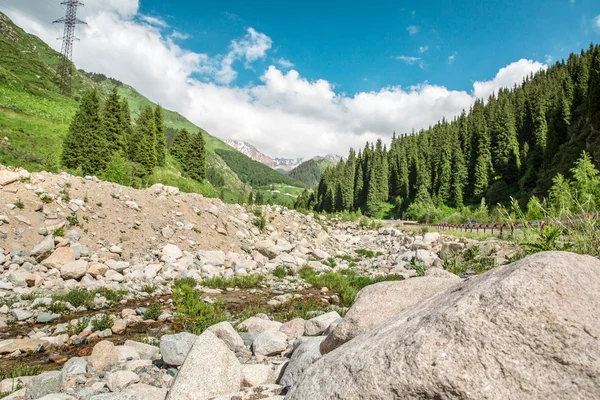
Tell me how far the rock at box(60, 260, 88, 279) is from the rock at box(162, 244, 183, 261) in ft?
11.8

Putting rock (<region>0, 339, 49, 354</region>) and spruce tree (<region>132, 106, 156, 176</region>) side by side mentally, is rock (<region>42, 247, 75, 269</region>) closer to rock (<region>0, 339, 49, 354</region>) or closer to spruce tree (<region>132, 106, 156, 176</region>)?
rock (<region>0, 339, 49, 354</region>)

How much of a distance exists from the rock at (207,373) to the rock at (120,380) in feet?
5.34

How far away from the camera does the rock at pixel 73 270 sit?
10547 millimetres

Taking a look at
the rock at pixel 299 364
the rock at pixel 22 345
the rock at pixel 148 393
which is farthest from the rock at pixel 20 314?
the rock at pixel 299 364

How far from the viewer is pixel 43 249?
10.9m

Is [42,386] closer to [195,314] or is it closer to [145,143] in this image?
[195,314]

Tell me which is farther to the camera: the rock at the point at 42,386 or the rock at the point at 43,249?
the rock at the point at 43,249

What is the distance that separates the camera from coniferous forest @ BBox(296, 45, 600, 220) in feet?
141

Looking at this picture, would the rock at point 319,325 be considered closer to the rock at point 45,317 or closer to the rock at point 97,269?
the rock at point 45,317

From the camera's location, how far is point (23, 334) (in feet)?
23.3

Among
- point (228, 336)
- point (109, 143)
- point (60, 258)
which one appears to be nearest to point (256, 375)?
point (228, 336)

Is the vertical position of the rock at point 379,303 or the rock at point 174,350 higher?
the rock at point 379,303

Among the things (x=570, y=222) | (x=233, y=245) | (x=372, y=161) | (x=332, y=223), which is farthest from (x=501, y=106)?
(x=570, y=222)

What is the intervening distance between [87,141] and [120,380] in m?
32.0
